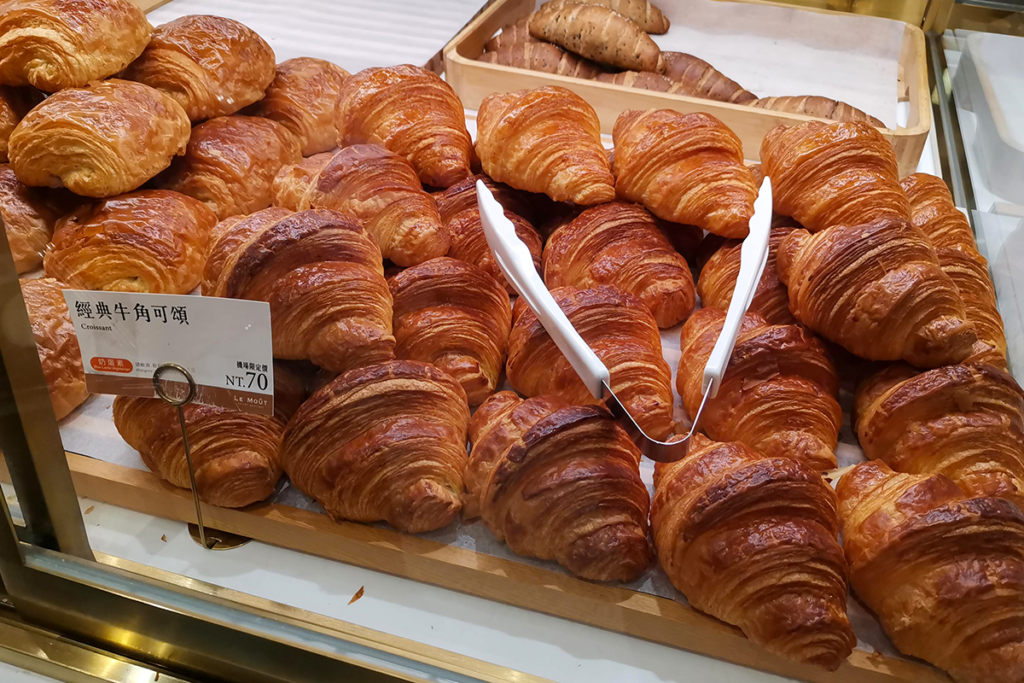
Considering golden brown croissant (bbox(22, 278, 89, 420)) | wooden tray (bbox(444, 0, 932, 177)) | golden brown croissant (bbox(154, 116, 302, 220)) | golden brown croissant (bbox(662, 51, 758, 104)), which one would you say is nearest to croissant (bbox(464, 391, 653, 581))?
golden brown croissant (bbox(22, 278, 89, 420))

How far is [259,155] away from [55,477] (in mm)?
750

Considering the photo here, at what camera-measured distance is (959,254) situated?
1.18m

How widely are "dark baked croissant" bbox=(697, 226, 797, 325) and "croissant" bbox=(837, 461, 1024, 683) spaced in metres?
0.37

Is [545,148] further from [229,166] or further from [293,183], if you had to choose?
[229,166]

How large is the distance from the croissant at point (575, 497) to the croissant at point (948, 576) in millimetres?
269

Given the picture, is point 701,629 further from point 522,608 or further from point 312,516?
point 312,516

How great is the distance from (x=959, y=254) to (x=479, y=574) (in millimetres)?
898

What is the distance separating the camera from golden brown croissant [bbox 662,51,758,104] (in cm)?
191

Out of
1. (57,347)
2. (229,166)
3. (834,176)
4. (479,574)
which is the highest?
(834,176)

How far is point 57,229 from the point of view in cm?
129

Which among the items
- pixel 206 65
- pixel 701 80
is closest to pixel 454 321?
pixel 206 65

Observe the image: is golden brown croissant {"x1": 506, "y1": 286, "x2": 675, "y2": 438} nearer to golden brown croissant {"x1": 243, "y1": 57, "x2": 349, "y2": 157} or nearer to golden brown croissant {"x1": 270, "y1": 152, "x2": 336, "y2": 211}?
golden brown croissant {"x1": 270, "y1": 152, "x2": 336, "y2": 211}

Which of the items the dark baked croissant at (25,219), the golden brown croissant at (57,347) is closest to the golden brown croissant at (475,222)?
the golden brown croissant at (57,347)

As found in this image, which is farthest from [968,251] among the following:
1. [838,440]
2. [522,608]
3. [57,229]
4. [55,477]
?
[57,229]
